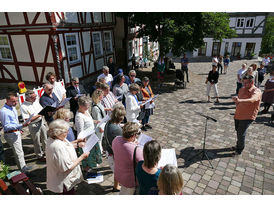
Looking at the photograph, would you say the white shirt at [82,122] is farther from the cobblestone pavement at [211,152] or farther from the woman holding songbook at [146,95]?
the woman holding songbook at [146,95]

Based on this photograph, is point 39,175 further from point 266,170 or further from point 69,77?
point 69,77

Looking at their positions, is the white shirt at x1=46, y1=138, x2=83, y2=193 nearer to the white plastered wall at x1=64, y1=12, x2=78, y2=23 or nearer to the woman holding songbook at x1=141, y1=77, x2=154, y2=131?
the woman holding songbook at x1=141, y1=77, x2=154, y2=131

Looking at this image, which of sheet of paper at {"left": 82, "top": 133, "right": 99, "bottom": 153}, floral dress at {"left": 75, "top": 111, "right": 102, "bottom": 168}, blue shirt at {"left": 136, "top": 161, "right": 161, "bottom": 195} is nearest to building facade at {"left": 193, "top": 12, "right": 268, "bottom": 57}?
floral dress at {"left": 75, "top": 111, "right": 102, "bottom": 168}

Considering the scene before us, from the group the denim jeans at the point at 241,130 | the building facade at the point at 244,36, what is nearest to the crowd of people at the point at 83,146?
Result: the denim jeans at the point at 241,130

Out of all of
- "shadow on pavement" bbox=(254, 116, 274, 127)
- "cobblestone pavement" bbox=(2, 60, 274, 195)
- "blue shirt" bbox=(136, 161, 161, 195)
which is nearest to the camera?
"blue shirt" bbox=(136, 161, 161, 195)

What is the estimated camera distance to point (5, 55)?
472 inches

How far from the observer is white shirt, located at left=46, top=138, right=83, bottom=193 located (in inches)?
104

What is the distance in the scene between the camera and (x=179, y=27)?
11.1 metres

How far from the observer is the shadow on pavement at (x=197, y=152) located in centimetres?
492

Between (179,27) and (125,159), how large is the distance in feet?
33.6

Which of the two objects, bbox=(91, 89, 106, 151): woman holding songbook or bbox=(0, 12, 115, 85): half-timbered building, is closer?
bbox=(91, 89, 106, 151): woman holding songbook

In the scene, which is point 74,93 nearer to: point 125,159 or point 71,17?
point 125,159

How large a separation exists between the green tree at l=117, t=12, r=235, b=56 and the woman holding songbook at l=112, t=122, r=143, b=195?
9209 mm

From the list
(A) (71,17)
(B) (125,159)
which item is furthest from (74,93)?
(A) (71,17)
